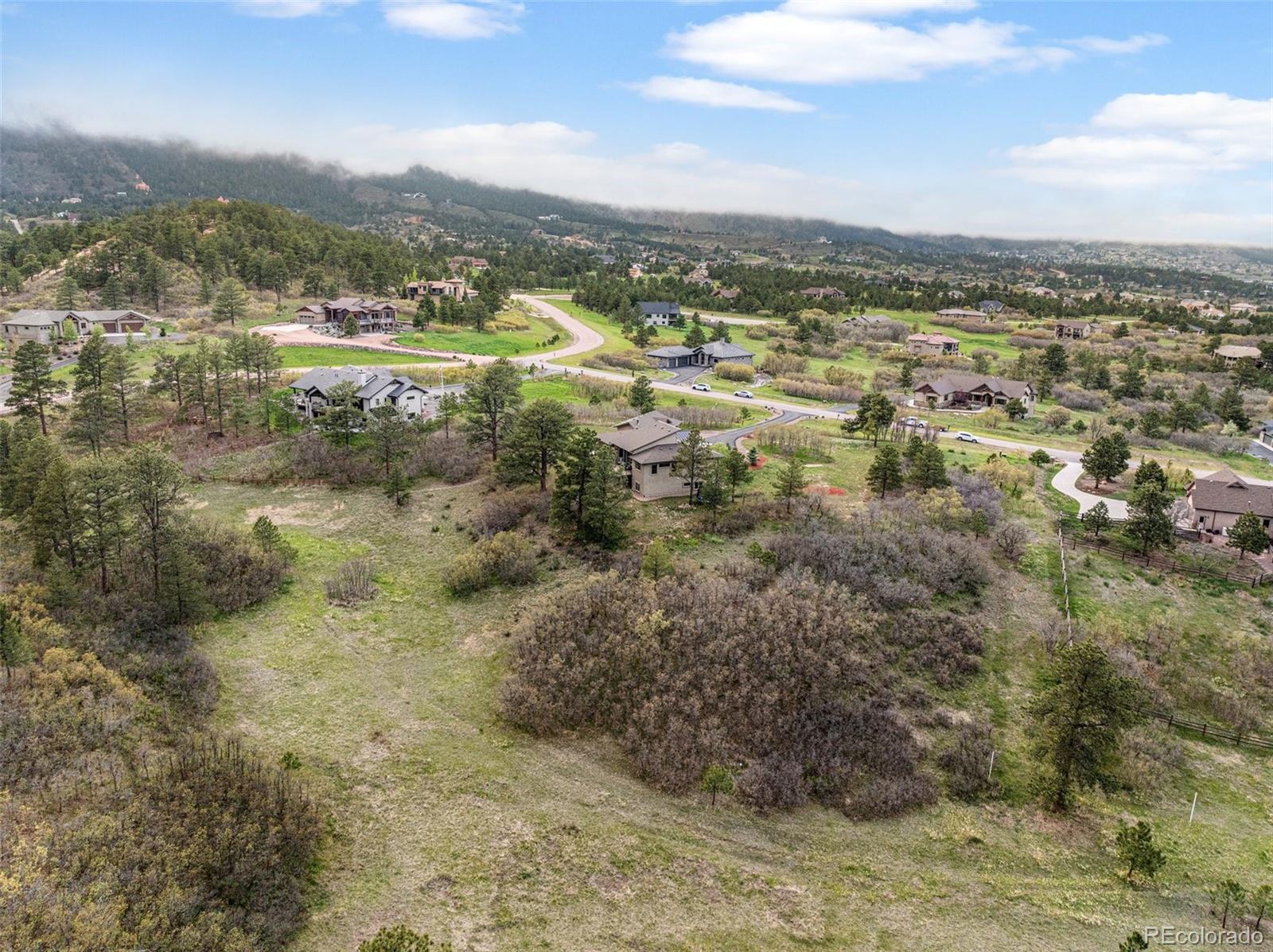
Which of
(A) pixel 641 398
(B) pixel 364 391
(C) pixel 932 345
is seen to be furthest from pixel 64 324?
(C) pixel 932 345

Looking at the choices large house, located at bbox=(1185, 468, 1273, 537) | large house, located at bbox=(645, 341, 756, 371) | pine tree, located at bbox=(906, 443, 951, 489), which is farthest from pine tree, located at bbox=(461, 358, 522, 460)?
large house, located at bbox=(1185, 468, 1273, 537)

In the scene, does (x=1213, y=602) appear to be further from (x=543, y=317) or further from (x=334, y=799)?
(x=543, y=317)

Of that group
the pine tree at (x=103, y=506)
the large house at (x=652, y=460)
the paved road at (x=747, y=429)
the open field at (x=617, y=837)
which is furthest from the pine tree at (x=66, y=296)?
the paved road at (x=747, y=429)

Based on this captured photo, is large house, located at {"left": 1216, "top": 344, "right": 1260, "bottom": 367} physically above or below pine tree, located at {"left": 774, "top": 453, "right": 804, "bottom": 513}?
above

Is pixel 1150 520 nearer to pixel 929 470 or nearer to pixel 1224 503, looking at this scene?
pixel 1224 503

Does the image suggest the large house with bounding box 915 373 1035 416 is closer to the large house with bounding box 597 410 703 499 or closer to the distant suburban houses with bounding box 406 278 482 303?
the large house with bounding box 597 410 703 499

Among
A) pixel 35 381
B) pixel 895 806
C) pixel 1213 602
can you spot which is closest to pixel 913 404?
pixel 1213 602
